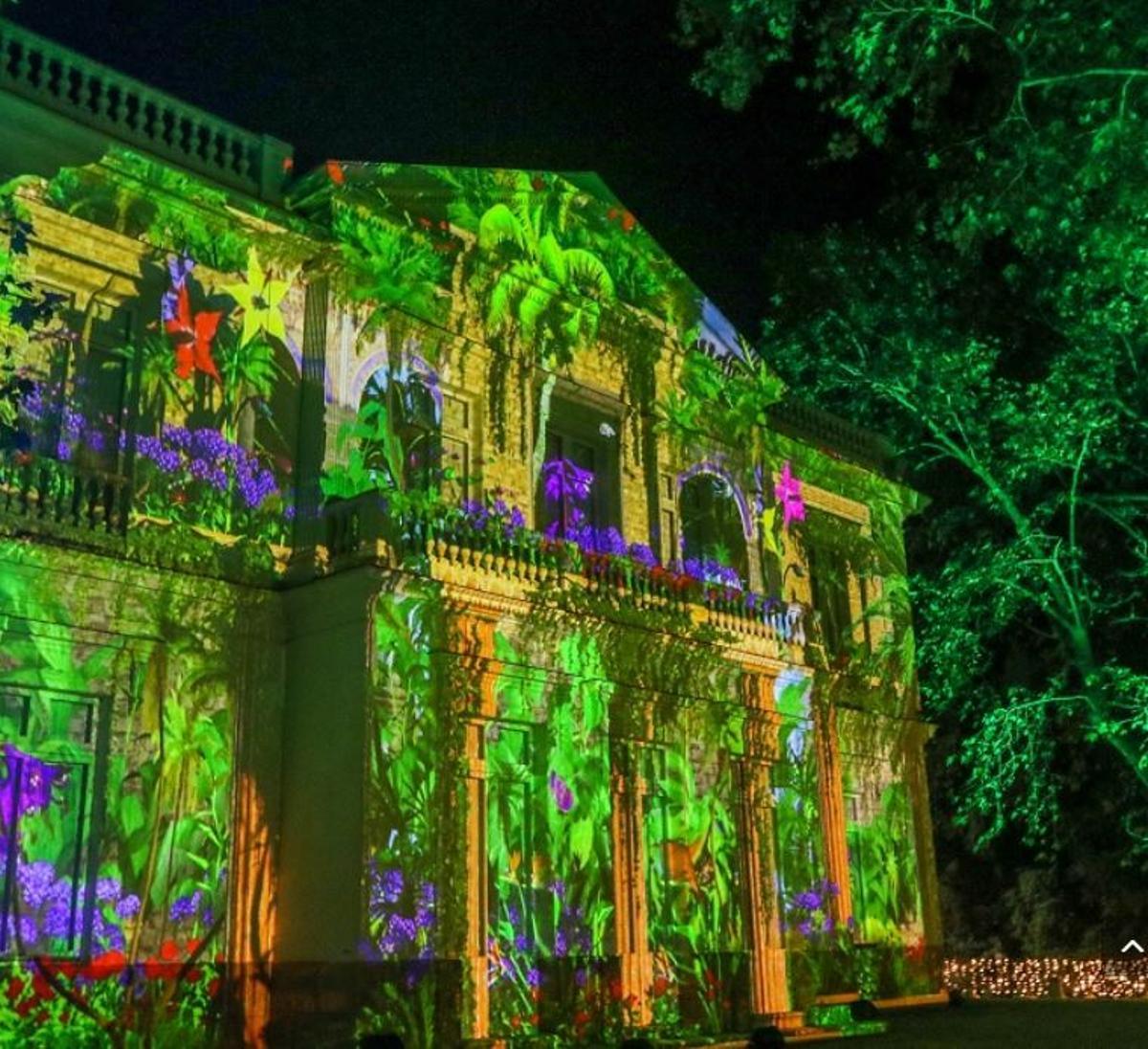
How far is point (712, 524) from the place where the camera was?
20.7m

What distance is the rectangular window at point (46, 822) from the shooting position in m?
11.7

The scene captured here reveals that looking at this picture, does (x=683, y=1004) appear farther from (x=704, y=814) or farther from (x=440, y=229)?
(x=440, y=229)

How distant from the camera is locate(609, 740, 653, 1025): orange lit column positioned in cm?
1538

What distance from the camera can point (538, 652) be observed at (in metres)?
15.3

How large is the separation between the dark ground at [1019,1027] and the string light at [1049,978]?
87.7 inches

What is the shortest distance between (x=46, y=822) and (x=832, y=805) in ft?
40.6

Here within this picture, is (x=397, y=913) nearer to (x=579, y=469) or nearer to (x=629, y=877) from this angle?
(x=629, y=877)

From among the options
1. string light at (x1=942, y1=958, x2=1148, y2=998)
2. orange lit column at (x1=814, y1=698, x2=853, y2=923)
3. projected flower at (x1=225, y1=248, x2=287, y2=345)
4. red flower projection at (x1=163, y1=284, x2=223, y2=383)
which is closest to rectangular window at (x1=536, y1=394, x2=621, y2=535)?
projected flower at (x1=225, y1=248, x2=287, y2=345)

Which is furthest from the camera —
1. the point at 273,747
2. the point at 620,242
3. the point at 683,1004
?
the point at 620,242

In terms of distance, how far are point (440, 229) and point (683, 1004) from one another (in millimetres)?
10198

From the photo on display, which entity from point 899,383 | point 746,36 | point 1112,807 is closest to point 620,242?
point 899,383

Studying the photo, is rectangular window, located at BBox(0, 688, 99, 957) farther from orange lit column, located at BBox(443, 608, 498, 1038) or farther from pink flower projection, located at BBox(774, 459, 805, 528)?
pink flower projection, located at BBox(774, 459, 805, 528)

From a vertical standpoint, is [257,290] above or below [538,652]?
above

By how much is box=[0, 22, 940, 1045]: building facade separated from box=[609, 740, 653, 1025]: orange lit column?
0.14ft
